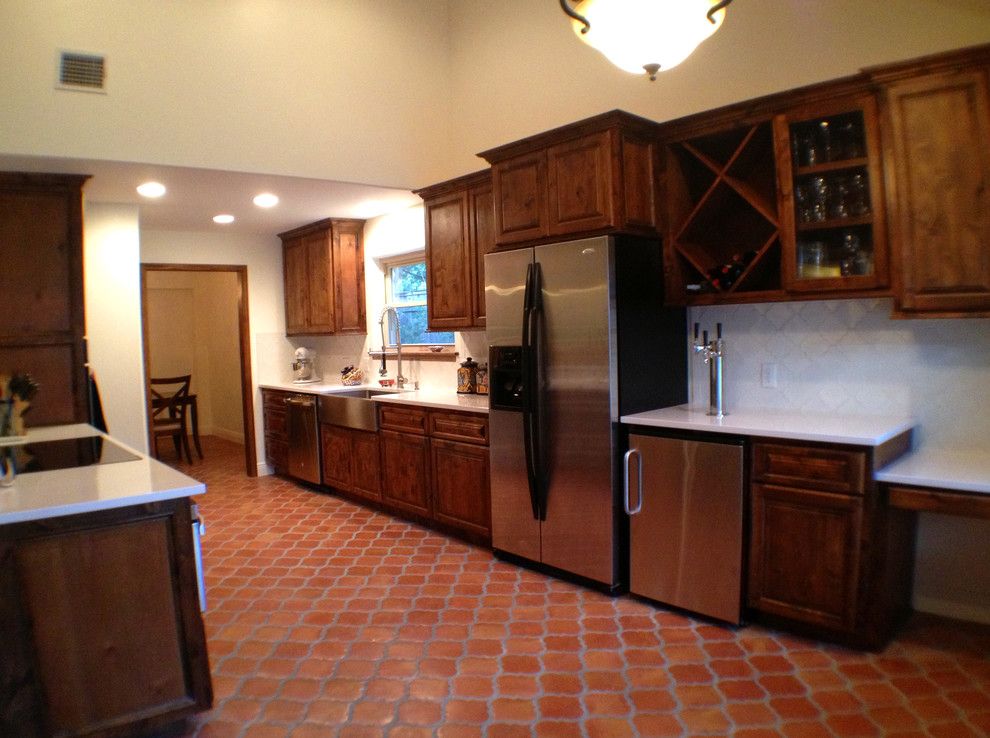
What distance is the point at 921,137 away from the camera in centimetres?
246

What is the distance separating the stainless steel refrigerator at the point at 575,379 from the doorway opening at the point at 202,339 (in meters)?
5.47

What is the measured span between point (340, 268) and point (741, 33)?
3.65 meters

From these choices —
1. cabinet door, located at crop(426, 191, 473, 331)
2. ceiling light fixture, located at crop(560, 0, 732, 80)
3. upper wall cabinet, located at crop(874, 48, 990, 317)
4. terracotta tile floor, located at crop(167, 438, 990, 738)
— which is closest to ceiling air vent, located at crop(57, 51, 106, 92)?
cabinet door, located at crop(426, 191, 473, 331)

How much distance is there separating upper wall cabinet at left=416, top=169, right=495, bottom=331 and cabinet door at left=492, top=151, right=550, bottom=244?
432 mm

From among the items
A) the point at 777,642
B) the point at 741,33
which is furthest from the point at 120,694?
the point at 741,33

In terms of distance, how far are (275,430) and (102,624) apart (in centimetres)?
404

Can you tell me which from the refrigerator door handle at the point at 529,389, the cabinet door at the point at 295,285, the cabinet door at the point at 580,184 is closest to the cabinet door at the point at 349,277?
the cabinet door at the point at 295,285

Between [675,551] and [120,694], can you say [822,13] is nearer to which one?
[675,551]

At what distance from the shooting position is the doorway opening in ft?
26.8

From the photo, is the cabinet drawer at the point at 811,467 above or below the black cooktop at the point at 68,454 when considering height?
below

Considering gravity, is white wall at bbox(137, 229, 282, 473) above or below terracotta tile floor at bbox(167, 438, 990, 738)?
above

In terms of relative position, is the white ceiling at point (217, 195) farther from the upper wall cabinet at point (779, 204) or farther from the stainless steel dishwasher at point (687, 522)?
the stainless steel dishwasher at point (687, 522)

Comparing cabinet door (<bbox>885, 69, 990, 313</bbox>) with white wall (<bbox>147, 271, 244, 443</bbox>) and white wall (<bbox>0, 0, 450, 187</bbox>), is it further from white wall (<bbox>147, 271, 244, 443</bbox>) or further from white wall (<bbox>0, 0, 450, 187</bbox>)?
white wall (<bbox>147, 271, 244, 443</bbox>)

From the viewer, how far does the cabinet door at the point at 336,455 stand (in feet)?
16.5
